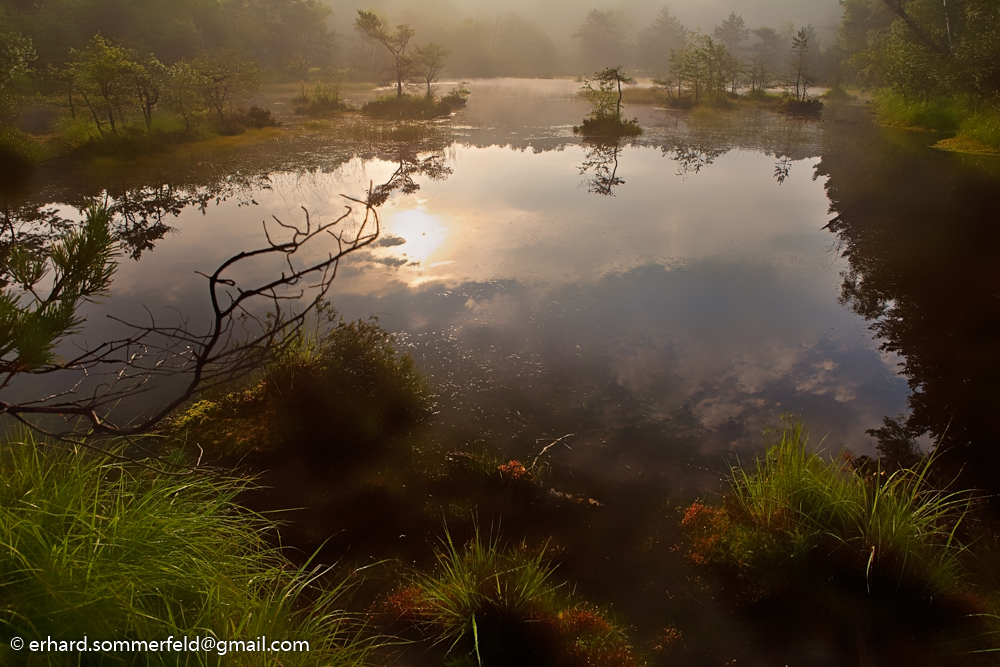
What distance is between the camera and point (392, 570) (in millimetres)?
2764

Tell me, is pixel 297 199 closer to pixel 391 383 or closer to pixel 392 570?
pixel 391 383

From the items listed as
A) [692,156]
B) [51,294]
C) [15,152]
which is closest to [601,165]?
[692,156]

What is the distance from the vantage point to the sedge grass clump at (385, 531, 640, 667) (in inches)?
88.1

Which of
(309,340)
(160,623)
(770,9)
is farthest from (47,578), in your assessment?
(770,9)

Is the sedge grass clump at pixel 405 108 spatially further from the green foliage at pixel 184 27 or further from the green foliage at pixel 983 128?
the green foliage at pixel 983 128

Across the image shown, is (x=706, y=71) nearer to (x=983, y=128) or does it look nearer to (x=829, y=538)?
(x=983, y=128)

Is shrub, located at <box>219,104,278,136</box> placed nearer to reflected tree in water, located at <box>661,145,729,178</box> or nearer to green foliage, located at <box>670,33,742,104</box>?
reflected tree in water, located at <box>661,145,729,178</box>

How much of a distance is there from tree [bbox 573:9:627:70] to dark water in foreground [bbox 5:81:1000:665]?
51973 millimetres

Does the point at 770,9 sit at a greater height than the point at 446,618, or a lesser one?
greater

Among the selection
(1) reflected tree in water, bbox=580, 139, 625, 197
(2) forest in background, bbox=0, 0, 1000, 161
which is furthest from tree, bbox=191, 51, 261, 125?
(1) reflected tree in water, bbox=580, 139, 625, 197

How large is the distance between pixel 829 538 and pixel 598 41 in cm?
6302

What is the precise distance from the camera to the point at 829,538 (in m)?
2.59

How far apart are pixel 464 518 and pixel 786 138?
15.9 m

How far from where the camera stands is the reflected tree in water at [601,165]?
10188mm
